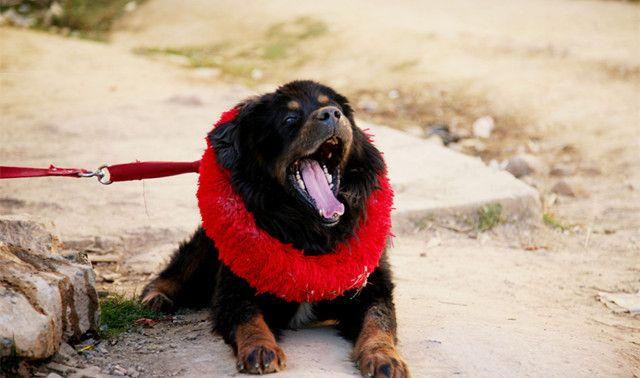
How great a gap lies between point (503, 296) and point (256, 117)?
6.51 ft

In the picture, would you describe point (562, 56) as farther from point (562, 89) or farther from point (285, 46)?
point (285, 46)

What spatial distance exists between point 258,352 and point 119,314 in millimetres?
1292

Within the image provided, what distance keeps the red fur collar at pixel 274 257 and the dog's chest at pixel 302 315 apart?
0.17m

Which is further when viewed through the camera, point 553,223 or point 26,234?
point 553,223

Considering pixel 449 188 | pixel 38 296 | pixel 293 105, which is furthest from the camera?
pixel 449 188

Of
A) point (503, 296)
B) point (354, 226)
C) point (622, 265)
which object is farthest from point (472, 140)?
point (354, 226)

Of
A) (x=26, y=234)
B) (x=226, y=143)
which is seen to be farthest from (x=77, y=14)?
(x=226, y=143)

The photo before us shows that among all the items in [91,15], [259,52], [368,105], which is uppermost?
[91,15]

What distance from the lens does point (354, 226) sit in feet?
13.1

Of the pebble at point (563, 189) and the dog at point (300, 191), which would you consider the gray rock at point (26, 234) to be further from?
the pebble at point (563, 189)

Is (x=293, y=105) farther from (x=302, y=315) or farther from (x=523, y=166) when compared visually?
(x=523, y=166)

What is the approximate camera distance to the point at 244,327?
3664 millimetres

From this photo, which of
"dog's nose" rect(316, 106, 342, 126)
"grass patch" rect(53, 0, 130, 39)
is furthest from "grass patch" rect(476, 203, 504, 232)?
"grass patch" rect(53, 0, 130, 39)

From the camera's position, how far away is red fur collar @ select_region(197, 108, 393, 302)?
148 inches
